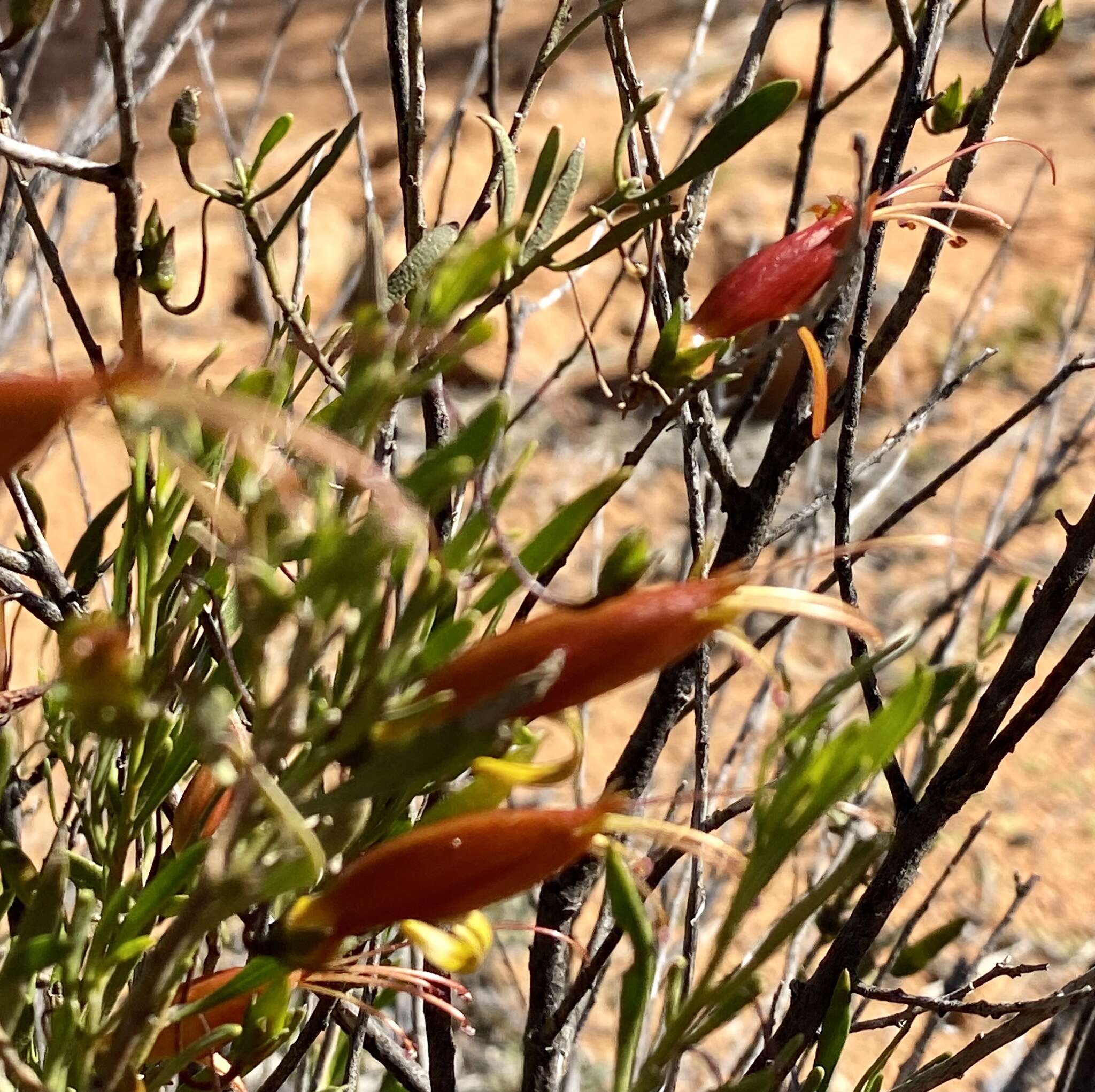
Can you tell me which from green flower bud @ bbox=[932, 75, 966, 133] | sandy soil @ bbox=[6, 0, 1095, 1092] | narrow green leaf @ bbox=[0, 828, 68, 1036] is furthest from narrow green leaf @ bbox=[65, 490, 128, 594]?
sandy soil @ bbox=[6, 0, 1095, 1092]

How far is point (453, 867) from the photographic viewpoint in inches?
13.9

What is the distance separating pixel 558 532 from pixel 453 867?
101 millimetres

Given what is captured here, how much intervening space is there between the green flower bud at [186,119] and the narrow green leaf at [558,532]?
229 mm

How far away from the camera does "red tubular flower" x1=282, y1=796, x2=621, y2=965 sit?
353mm

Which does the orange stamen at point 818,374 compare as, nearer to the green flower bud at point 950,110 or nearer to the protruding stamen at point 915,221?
the protruding stamen at point 915,221

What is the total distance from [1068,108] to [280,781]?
4.93m

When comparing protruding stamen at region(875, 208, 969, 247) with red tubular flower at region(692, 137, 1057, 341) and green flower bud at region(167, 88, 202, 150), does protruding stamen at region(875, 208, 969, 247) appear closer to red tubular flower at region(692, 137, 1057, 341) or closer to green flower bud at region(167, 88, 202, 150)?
red tubular flower at region(692, 137, 1057, 341)

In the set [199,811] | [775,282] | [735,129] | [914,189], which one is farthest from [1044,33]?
[199,811]

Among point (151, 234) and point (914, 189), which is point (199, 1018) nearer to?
point (151, 234)

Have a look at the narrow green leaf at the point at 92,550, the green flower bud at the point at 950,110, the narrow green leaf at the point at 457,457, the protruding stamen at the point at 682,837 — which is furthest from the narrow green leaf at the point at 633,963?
the green flower bud at the point at 950,110

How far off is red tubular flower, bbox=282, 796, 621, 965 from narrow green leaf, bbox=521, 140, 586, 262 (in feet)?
0.61

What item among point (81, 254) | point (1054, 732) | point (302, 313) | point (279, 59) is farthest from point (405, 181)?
point (279, 59)

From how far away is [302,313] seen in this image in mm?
617

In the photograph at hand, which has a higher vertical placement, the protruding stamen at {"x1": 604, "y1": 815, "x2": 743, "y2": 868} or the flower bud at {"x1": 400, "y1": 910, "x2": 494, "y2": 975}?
the protruding stamen at {"x1": 604, "y1": 815, "x2": 743, "y2": 868}
